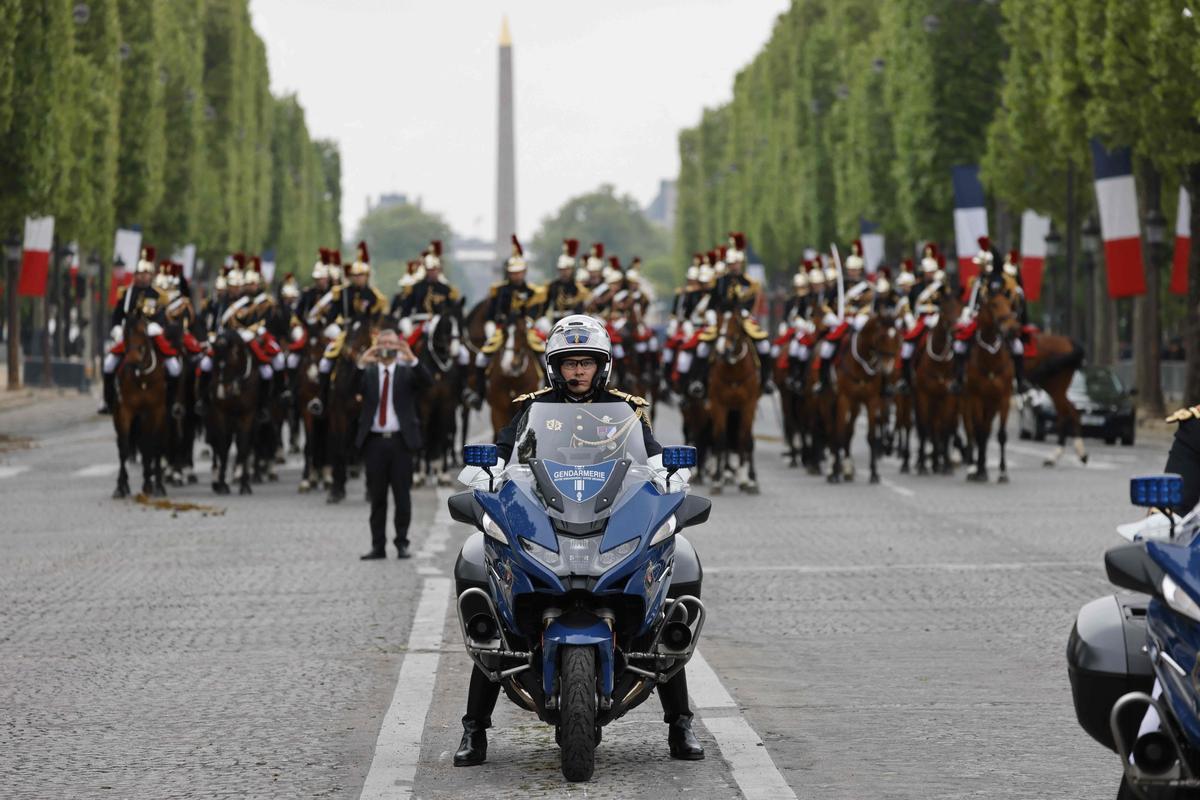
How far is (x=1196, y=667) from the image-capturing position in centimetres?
639

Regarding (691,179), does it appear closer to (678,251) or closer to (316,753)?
(678,251)

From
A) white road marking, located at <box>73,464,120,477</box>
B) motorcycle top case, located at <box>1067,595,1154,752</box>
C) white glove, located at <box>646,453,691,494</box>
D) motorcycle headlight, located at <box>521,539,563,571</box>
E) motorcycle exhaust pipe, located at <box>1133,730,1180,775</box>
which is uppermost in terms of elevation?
white glove, located at <box>646,453,691,494</box>

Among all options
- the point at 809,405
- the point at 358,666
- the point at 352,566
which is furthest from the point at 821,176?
the point at 358,666

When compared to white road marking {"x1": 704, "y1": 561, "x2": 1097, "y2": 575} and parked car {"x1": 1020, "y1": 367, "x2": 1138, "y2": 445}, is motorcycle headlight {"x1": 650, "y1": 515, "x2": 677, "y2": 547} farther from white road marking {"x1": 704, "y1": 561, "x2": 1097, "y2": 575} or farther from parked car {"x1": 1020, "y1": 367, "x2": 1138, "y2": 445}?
parked car {"x1": 1020, "y1": 367, "x2": 1138, "y2": 445}

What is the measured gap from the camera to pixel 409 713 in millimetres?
10430

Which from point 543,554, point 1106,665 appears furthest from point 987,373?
point 1106,665

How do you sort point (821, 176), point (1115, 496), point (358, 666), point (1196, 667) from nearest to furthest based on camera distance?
1. point (1196, 667)
2. point (358, 666)
3. point (1115, 496)
4. point (821, 176)

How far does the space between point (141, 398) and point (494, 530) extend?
17.0m

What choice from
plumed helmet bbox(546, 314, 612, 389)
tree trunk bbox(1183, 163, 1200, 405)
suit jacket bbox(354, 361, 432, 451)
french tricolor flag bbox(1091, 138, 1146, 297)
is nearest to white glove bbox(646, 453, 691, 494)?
plumed helmet bbox(546, 314, 612, 389)

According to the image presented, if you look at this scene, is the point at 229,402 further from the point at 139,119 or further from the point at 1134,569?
the point at 139,119

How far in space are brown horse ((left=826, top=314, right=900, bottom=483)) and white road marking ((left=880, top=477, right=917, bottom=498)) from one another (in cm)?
38

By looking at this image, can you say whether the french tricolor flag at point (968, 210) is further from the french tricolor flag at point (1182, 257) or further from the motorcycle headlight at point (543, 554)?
the motorcycle headlight at point (543, 554)

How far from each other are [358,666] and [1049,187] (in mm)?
41565

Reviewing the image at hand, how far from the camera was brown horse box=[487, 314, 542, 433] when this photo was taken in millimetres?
25812
